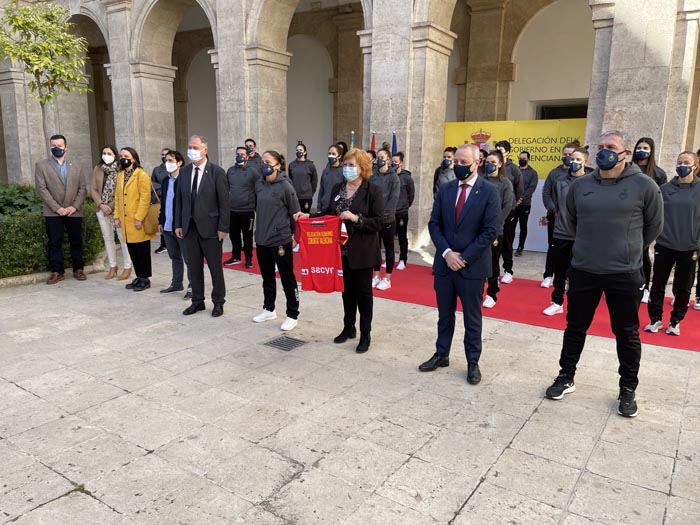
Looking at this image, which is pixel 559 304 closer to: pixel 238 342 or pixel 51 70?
pixel 238 342

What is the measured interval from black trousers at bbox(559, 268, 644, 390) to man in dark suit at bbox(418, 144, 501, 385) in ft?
2.21

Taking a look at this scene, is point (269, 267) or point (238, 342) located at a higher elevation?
point (269, 267)

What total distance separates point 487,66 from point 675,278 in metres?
9.75

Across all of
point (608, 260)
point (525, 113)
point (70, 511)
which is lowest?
point (70, 511)

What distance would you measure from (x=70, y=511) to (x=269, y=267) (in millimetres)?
3390

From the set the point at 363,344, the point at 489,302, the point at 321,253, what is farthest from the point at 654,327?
the point at 321,253

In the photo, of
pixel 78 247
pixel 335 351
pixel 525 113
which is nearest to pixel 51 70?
pixel 78 247

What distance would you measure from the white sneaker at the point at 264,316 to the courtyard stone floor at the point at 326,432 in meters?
0.31

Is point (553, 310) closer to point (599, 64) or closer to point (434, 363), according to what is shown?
point (434, 363)

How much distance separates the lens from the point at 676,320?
5613 millimetres

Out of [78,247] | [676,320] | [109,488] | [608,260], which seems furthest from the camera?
[78,247]

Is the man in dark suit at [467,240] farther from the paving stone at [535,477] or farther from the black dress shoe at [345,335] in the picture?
the paving stone at [535,477]

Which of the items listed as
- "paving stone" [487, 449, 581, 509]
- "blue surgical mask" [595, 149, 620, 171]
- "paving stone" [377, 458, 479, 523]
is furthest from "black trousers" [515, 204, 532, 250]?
"paving stone" [377, 458, 479, 523]

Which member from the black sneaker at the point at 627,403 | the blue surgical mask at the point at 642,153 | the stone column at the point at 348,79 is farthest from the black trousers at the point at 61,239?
the stone column at the point at 348,79
